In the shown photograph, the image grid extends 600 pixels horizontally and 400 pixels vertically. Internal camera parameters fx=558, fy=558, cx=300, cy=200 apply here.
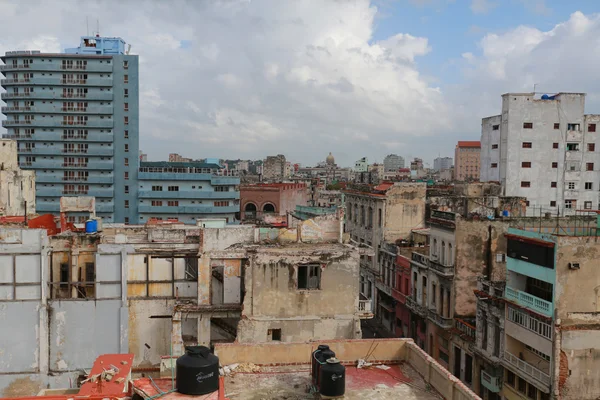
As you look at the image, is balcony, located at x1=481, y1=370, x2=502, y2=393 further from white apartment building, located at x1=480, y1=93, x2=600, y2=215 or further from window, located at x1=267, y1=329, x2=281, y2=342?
white apartment building, located at x1=480, y1=93, x2=600, y2=215

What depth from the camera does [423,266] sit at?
44062 mm

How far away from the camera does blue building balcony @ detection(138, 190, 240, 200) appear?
87125mm

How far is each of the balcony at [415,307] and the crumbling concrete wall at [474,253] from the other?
4821 mm

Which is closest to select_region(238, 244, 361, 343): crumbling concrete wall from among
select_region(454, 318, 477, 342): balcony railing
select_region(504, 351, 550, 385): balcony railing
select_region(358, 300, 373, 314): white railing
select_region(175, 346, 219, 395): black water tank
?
select_region(358, 300, 373, 314): white railing

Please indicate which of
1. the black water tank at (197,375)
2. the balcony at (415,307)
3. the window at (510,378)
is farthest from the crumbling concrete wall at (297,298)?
the balcony at (415,307)

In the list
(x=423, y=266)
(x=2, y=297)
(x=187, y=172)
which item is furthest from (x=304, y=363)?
(x=187, y=172)

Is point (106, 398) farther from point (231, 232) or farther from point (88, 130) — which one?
point (88, 130)

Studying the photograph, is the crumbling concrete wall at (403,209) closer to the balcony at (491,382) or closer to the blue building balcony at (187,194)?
the balcony at (491,382)

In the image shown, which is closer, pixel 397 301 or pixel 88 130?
pixel 397 301

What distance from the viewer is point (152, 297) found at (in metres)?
29.6

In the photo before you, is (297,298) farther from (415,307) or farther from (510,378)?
(415,307)

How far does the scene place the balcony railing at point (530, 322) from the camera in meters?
27.5

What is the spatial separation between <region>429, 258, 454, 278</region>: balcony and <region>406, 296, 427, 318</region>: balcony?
3.78 m

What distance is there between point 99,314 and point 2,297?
173 inches
